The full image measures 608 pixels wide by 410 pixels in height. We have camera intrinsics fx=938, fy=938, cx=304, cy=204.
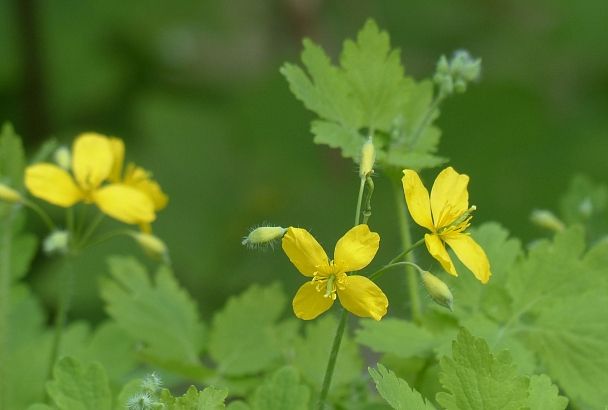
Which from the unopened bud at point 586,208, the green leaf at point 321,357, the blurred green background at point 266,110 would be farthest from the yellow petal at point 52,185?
the blurred green background at point 266,110

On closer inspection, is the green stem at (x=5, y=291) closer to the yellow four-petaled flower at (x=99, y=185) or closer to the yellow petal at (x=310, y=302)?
the yellow four-petaled flower at (x=99, y=185)

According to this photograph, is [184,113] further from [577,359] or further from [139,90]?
[577,359]

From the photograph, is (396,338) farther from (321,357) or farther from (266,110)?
(266,110)

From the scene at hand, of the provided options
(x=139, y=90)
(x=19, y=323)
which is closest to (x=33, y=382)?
(x=19, y=323)

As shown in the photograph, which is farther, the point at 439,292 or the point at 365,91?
the point at 365,91

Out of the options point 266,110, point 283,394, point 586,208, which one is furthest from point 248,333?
point 266,110
